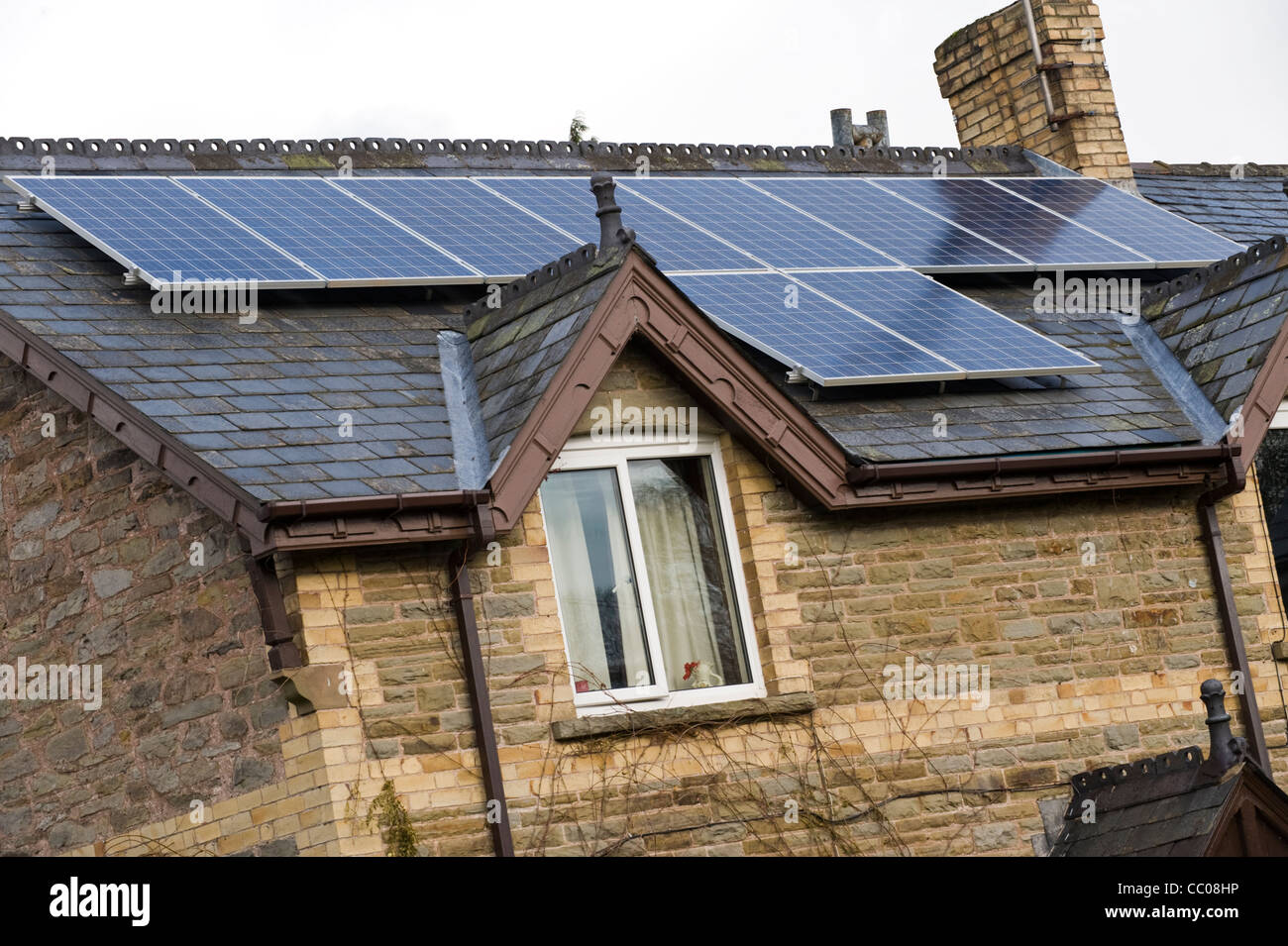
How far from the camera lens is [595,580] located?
513 inches

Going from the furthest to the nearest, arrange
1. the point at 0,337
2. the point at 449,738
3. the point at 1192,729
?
the point at 1192,729, the point at 0,337, the point at 449,738

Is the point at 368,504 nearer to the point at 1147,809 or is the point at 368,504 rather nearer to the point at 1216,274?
the point at 1147,809

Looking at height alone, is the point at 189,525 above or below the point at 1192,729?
above

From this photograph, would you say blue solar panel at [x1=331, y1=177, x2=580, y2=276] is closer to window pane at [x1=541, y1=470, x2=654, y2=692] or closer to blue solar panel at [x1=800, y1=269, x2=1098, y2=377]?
blue solar panel at [x1=800, y1=269, x2=1098, y2=377]

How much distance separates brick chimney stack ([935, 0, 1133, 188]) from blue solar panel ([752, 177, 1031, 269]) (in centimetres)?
291

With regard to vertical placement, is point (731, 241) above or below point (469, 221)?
below

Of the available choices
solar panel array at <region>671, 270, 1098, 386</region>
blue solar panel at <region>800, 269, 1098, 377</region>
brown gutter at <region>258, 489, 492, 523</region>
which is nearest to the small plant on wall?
brown gutter at <region>258, 489, 492, 523</region>

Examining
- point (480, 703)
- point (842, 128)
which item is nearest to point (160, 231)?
point (480, 703)

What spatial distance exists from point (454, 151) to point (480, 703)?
23.8 feet

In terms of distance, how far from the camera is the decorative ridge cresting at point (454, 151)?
16266 millimetres

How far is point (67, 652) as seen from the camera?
521 inches

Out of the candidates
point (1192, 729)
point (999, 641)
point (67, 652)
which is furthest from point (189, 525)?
point (1192, 729)
